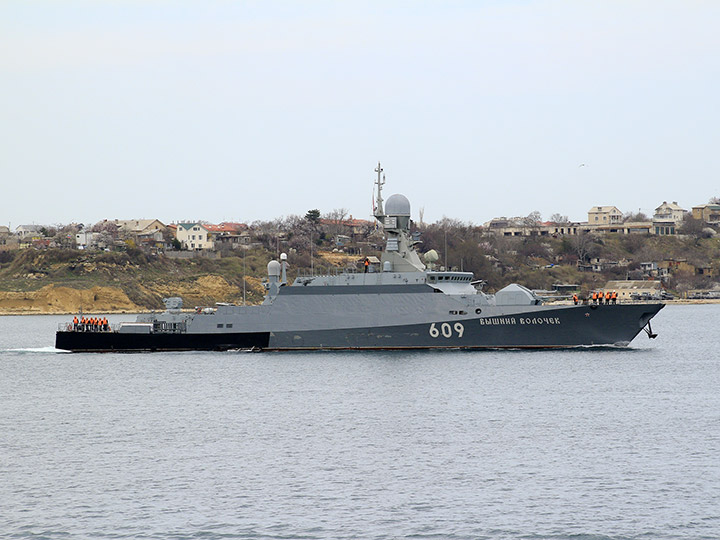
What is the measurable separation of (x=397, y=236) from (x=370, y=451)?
2252cm

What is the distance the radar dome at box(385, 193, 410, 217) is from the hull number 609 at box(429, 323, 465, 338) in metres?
6.25

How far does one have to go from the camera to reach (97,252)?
103875 millimetres

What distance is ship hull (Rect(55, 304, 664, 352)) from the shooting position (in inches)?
1649

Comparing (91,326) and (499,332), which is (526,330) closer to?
(499,332)

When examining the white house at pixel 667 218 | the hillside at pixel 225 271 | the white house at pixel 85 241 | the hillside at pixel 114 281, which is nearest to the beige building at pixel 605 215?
the white house at pixel 667 218

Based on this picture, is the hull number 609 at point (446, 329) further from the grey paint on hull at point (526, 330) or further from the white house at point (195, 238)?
the white house at point (195, 238)

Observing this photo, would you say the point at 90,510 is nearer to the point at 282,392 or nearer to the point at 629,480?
the point at 629,480

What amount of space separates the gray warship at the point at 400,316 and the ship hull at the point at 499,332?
0.05m

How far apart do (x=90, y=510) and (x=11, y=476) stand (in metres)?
3.83

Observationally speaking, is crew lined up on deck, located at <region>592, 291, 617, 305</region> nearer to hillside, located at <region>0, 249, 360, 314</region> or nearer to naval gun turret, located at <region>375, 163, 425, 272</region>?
naval gun turret, located at <region>375, 163, 425, 272</region>

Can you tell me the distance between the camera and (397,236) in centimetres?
4528

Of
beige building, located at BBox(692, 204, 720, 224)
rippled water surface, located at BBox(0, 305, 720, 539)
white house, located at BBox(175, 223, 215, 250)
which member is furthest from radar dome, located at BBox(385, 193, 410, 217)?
beige building, located at BBox(692, 204, 720, 224)

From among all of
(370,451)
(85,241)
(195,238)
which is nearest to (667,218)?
(195,238)

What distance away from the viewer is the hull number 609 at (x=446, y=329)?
140 ft
